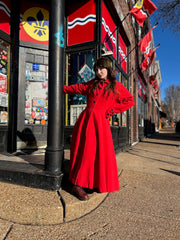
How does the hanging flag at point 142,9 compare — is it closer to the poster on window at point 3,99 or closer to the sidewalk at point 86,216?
the poster on window at point 3,99

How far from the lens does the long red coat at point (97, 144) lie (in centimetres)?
204

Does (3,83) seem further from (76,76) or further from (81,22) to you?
(81,22)

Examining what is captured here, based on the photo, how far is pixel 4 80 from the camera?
166 inches

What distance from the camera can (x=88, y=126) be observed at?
213cm

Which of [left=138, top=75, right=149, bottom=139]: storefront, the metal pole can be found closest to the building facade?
the metal pole

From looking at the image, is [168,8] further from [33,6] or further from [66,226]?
[66,226]

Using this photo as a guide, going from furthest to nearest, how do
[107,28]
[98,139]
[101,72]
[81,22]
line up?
1. [107,28]
2. [81,22]
3. [101,72]
4. [98,139]

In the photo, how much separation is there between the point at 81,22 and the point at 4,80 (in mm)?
2804

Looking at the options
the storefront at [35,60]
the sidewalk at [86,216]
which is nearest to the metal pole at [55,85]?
the sidewalk at [86,216]

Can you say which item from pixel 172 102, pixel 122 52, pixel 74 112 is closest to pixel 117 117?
pixel 74 112

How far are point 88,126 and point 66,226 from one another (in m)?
1.13

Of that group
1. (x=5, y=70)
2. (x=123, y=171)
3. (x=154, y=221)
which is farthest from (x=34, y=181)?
(x=5, y=70)

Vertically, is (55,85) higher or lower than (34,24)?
lower

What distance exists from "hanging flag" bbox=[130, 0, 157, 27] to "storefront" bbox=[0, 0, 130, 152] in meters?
0.86
